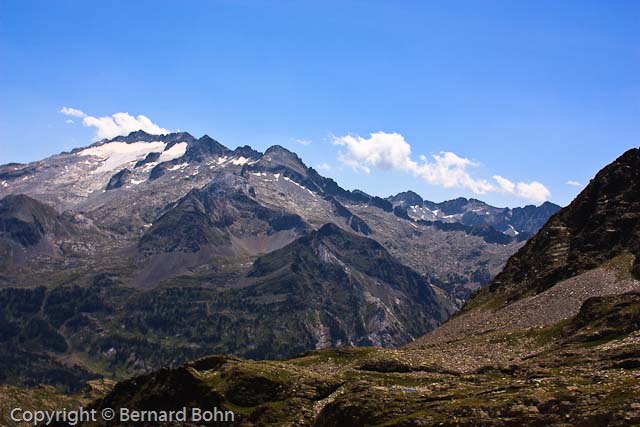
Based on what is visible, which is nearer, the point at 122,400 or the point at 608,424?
the point at 608,424

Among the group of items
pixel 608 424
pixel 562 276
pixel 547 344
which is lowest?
pixel 608 424

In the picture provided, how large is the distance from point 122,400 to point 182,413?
23.8 m

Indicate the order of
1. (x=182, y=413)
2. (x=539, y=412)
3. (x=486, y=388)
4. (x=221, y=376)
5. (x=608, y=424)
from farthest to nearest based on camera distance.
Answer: (x=221, y=376)
(x=182, y=413)
(x=486, y=388)
(x=539, y=412)
(x=608, y=424)

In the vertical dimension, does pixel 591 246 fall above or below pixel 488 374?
above

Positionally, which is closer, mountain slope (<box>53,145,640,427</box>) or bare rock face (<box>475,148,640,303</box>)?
mountain slope (<box>53,145,640,427</box>)

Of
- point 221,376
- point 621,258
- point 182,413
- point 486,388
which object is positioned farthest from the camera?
point 621,258

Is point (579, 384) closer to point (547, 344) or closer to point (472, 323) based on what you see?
point (547, 344)

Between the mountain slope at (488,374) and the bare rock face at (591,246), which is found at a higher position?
the bare rock face at (591,246)

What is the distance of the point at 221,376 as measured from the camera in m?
110

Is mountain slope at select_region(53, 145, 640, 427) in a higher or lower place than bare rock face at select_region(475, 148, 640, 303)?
lower

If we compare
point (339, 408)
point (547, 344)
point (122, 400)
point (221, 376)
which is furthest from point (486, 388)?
point (122, 400)

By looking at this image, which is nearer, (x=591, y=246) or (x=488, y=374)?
(x=488, y=374)

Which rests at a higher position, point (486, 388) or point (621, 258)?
point (621, 258)

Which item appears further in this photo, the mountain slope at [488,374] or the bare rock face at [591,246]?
the bare rock face at [591,246]
